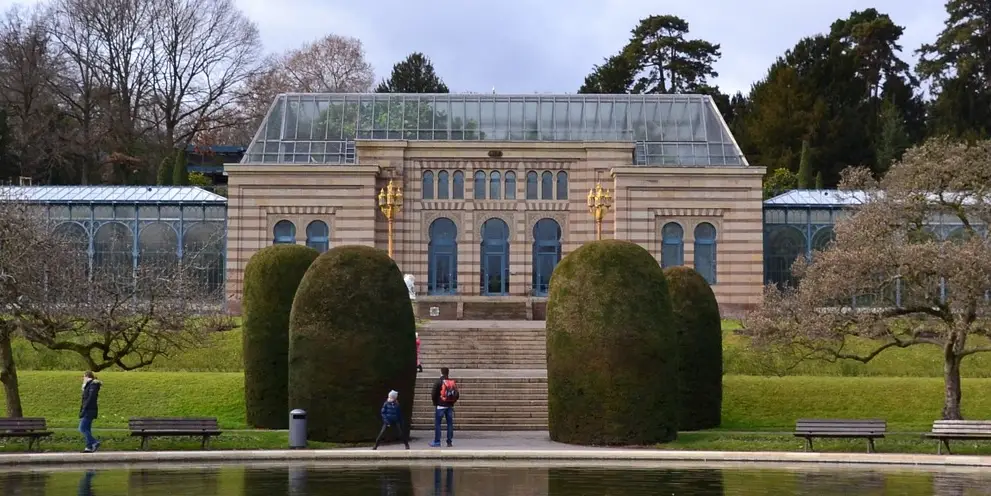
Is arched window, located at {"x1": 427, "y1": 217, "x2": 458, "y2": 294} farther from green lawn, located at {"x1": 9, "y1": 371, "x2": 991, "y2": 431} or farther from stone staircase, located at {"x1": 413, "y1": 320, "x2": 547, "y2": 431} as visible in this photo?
green lawn, located at {"x1": 9, "y1": 371, "x2": 991, "y2": 431}

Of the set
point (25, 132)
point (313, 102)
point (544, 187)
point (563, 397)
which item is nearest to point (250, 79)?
point (25, 132)

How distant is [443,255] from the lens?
54844 millimetres

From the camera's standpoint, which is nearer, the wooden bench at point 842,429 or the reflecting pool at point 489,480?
the reflecting pool at point 489,480

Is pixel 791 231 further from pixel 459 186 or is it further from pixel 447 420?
pixel 447 420

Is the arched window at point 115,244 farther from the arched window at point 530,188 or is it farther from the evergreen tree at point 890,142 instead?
the evergreen tree at point 890,142

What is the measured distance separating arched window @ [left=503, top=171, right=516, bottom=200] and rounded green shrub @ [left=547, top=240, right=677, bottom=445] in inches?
1072

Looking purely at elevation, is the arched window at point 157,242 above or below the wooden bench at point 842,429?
above

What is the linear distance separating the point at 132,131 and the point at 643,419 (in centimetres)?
5388

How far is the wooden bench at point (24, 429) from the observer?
2575cm

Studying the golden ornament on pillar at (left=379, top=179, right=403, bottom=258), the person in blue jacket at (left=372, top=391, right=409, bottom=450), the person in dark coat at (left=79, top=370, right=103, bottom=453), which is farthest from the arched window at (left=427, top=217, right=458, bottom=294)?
the person in dark coat at (left=79, top=370, right=103, bottom=453)

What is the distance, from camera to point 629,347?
2666 cm

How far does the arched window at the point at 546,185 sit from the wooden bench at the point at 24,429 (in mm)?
31211

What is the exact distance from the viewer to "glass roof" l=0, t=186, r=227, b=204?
53.4 meters

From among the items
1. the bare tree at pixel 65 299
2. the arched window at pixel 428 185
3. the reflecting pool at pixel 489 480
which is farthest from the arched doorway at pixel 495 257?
the reflecting pool at pixel 489 480
